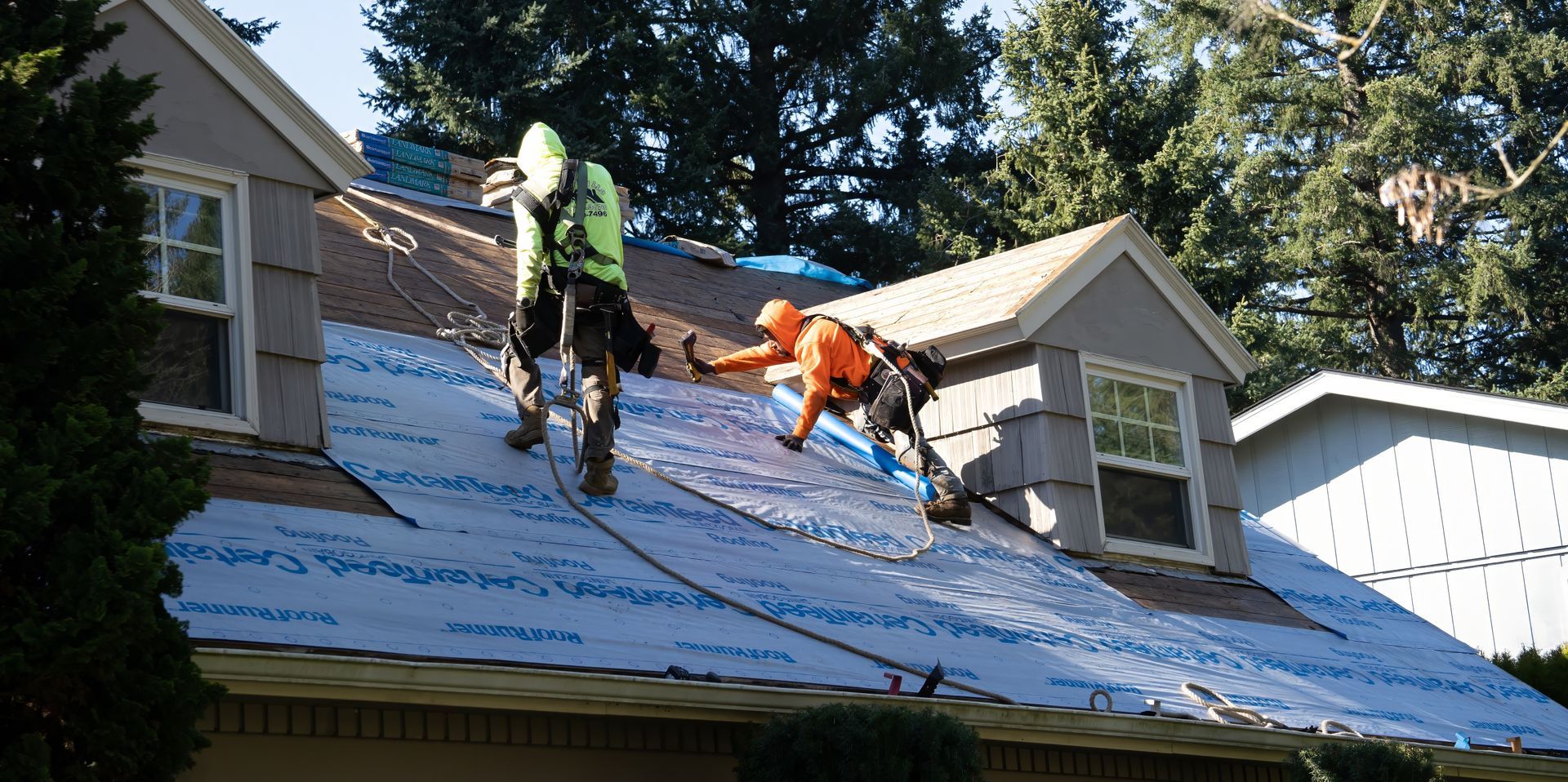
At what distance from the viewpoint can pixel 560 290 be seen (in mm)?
7434

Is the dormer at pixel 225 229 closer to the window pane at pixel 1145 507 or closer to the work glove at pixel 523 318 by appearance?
the work glove at pixel 523 318

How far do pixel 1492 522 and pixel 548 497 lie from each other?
34.7 feet

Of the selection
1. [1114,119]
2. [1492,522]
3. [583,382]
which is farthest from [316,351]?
[1114,119]

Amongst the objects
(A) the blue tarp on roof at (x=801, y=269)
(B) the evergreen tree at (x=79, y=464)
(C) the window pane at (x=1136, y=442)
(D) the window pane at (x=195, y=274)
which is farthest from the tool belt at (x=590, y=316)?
(A) the blue tarp on roof at (x=801, y=269)

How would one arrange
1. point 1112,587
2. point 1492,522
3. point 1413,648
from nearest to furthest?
point 1112,587, point 1413,648, point 1492,522

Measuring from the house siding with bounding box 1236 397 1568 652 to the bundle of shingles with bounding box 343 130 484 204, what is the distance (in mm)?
8211

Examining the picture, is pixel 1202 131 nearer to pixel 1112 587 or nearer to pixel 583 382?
pixel 1112 587

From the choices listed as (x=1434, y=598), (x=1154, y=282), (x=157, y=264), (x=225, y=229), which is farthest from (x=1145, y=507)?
(x=1434, y=598)

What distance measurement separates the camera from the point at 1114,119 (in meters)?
22.6

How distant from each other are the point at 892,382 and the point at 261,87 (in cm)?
395

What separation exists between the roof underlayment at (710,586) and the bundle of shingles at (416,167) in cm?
469

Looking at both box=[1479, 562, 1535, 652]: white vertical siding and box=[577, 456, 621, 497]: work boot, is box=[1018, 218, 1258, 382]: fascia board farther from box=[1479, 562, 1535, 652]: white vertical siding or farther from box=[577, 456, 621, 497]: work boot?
box=[1479, 562, 1535, 652]: white vertical siding

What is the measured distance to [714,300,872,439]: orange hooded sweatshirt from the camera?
918 cm

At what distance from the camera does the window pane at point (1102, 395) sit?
9781 millimetres
